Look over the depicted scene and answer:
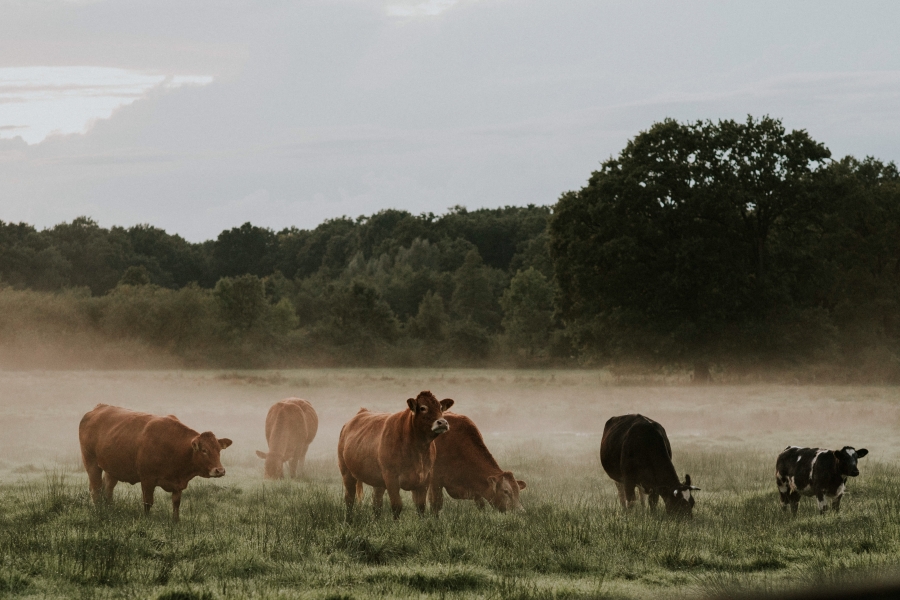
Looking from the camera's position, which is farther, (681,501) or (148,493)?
(148,493)

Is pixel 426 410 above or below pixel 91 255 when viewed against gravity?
below

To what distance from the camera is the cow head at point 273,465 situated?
17953 millimetres

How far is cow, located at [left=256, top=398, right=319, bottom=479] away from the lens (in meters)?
18.2

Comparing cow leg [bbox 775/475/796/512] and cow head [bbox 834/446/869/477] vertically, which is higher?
cow head [bbox 834/446/869/477]

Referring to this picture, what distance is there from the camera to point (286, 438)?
1856cm

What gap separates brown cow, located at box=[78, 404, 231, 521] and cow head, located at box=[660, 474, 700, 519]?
246 inches

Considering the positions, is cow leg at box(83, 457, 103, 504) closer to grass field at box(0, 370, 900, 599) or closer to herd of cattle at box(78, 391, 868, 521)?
herd of cattle at box(78, 391, 868, 521)

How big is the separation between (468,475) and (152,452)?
455 centimetres

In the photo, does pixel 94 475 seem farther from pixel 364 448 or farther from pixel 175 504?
pixel 364 448

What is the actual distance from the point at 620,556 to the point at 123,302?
2697 inches

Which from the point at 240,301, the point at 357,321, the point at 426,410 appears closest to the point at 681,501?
the point at 426,410

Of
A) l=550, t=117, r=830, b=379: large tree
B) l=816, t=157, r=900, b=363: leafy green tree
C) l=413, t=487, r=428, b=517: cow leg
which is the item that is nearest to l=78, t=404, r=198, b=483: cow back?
l=413, t=487, r=428, b=517: cow leg

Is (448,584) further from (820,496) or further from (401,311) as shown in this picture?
(401,311)

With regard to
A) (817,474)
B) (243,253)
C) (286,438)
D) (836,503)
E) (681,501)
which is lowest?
(836,503)
